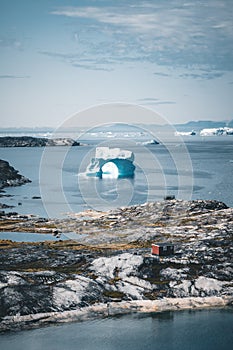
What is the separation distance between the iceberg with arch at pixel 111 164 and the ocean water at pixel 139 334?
239 ft

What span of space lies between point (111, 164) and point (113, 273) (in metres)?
78.6

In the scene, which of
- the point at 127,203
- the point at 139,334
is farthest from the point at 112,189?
the point at 139,334

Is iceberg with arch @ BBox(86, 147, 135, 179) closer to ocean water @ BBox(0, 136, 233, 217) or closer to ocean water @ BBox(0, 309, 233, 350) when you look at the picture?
ocean water @ BBox(0, 136, 233, 217)

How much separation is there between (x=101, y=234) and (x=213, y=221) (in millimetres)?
13251

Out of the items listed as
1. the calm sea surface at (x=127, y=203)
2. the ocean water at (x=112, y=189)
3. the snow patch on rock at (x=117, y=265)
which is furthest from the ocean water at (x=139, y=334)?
the ocean water at (x=112, y=189)

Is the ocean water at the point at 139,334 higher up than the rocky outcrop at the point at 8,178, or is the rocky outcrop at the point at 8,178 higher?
the rocky outcrop at the point at 8,178

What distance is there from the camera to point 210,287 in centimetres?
4006

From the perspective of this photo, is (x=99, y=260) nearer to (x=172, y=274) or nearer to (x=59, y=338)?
(x=172, y=274)

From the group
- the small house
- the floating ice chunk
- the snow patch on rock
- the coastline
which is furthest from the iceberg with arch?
the coastline

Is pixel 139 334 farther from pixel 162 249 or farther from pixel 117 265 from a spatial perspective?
pixel 162 249

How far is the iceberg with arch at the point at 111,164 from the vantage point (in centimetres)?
10856

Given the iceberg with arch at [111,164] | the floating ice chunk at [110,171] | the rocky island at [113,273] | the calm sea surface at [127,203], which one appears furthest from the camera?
the floating ice chunk at [110,171]

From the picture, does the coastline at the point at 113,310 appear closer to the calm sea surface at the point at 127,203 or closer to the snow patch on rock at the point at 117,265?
the calm sea surface at the point at 127,203

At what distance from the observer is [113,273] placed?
41812mm
